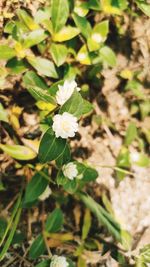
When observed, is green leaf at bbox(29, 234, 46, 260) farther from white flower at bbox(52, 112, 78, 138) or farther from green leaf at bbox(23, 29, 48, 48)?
green leaf at bbox(23, 29, 48, 48)

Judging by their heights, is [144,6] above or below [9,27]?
below

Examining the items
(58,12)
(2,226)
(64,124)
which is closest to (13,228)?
(2,226)

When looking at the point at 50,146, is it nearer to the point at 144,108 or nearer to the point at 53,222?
the point at 53,222

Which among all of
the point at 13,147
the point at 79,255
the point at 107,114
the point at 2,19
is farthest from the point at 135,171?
the point at 2,19

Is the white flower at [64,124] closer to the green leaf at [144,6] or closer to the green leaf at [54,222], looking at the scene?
the green leaf at [54,222]

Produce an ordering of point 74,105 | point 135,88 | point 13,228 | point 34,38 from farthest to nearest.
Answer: point 135,88
point 34,38
point 13,228
point 74,105
